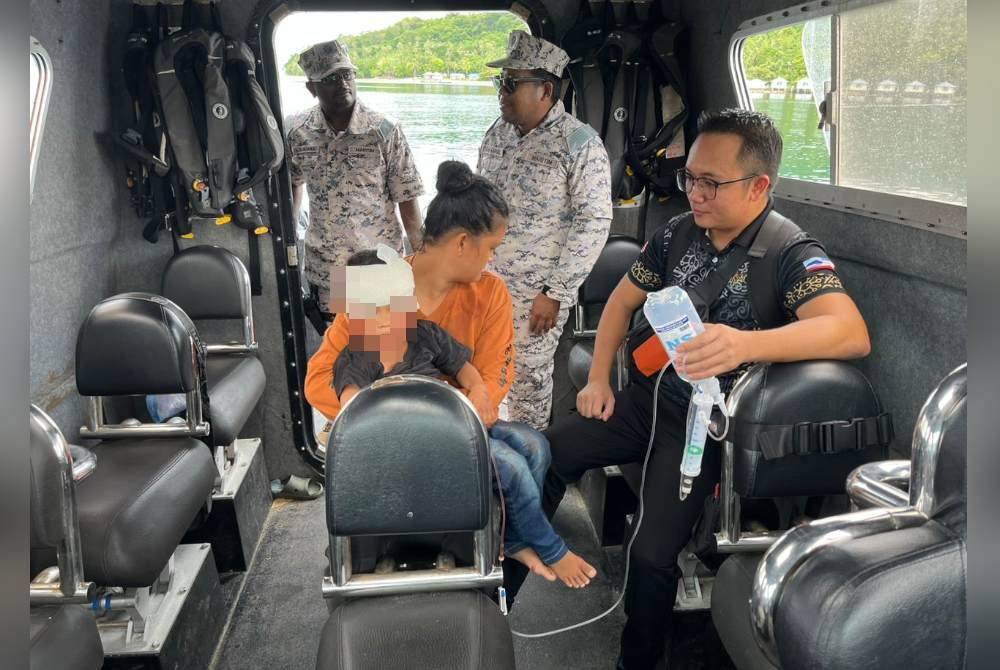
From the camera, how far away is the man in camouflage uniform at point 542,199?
3.43 meters

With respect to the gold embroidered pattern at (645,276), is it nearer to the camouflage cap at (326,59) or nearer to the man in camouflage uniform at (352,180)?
the man in camouflage uniform at (352,180)

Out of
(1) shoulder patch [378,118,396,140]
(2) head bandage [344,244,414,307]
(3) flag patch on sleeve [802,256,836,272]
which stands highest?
(1) shoulder patch [378,118,396,140]

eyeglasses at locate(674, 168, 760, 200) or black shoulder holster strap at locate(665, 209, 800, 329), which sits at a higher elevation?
eyeglasses at locate(674, 168, 760, 200)

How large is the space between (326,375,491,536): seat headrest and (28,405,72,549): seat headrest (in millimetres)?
616

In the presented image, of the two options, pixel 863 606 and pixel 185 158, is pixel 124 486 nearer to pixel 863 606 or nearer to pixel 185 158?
pixel 185 158

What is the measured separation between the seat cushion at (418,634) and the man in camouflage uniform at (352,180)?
2.26m

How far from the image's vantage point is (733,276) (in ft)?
8.11

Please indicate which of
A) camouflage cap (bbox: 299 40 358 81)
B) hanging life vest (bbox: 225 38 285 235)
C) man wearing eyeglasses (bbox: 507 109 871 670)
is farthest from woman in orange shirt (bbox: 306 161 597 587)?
hanging life vest (bbox: 225 38 285 235)

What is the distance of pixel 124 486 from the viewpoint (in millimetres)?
2551

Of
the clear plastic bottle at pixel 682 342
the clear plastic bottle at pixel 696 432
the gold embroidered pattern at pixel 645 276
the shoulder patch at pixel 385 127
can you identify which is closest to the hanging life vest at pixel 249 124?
the shoulder patch at pixel 385 127

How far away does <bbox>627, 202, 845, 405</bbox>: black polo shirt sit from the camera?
2.29 m

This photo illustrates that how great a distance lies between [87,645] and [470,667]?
0.89 meters

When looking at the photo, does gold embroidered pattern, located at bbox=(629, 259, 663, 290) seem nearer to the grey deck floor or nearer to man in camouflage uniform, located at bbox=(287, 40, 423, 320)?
the grey deck floor

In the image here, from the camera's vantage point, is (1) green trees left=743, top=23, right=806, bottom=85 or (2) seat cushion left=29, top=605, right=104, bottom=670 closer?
(2) seat cushion left=29, top=605, right=104, bottom=670
